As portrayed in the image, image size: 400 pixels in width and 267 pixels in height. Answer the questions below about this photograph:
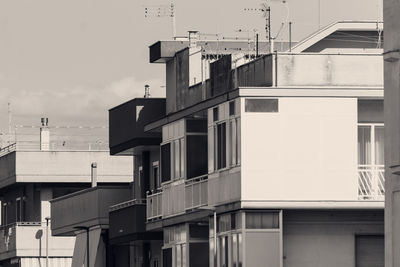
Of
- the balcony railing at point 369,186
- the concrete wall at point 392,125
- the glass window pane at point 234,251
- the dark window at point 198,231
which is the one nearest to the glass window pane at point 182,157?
the dark window at point 198,231

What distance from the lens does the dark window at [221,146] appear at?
54.0 metres

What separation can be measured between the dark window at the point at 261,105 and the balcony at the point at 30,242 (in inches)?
1487

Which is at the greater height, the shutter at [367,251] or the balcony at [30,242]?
the balcony at [30,242]

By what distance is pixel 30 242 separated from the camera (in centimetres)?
9006

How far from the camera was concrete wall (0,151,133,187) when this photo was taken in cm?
8938

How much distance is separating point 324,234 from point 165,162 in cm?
892

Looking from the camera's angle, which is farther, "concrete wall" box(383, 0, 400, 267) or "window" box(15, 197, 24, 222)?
"window" box(15, 197, 24, 222)

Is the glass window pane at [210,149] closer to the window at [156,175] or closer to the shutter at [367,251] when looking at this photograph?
the shutter at [367,251]

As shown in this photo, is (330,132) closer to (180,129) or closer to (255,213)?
(255,213)

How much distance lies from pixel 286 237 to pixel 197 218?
479 cm

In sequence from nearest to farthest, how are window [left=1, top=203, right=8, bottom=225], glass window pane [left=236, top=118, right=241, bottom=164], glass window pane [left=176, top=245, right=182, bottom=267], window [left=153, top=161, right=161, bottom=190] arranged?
glass window pane [left=236, top=118, right=241, bottom=164], glass window pane [left=176, top=245, right=182, bottom=267], window [left=153, top=161, right=161, bottom=190], window [left=1, top=203, right=8, bottom=225]

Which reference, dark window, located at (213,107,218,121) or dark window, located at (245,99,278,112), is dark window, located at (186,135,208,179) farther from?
dark window, located at (245,99,278,112)

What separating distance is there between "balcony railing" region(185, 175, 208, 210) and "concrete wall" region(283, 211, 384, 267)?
400cm

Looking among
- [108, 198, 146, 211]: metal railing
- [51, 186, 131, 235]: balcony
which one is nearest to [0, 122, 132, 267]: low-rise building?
[51, 186, 131, 235]: balcony
